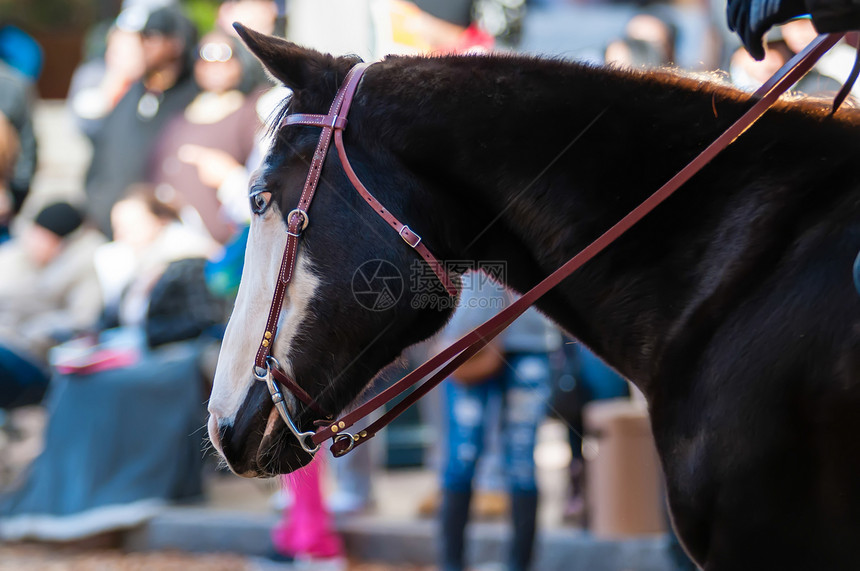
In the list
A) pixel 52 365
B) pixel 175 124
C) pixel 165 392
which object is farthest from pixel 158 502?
pixel 175 124

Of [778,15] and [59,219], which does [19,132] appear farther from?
[778,15]

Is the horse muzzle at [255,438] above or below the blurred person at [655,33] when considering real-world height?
above

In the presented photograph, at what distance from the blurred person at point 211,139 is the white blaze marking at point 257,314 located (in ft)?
12.2

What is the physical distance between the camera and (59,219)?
626 cm

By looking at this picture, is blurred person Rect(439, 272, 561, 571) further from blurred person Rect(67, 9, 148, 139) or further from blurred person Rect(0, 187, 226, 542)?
blurred person Rect(67, 9, 148, 139)

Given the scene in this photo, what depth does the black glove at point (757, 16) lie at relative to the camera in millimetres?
1832

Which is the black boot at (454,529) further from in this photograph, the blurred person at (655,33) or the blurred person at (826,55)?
the blurred person at (655,33)

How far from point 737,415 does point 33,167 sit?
24.2 feet

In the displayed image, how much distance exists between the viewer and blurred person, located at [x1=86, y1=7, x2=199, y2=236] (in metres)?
6.62

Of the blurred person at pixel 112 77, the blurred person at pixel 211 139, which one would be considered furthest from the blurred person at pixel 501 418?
the blurred person at pixel 112 77

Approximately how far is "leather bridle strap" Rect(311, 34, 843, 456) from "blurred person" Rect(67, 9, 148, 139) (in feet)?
18.1

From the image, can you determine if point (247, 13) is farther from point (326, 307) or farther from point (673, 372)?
point (673, 372)

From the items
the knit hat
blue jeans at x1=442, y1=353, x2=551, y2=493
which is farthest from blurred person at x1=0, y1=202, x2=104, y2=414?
blue jeans at x1=442, y1=353, x2=551, y2=493

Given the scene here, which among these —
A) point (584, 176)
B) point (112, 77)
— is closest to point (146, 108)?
point (112, 77)
